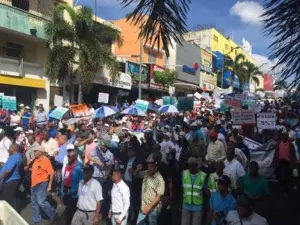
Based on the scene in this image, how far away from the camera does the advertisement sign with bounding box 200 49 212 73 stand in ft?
173

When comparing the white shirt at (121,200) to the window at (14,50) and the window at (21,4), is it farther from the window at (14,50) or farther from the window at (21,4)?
the window at (21,4)

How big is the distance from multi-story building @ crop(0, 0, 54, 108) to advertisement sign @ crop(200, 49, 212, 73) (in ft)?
95.9

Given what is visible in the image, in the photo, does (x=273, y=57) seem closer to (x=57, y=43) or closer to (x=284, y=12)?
(x=284, y=12)

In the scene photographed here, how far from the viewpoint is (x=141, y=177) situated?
320 inches

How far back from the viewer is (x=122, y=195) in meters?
6.48

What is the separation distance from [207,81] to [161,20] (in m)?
54.3

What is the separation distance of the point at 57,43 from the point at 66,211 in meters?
18.0

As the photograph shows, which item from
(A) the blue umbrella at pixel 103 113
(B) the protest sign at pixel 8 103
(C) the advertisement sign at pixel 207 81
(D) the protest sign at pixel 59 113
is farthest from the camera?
(C) the advertisement sign at pixel 207 81

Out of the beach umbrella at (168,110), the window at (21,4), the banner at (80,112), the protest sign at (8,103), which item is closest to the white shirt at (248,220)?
the banner at (80,112)

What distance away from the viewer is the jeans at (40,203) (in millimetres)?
8078

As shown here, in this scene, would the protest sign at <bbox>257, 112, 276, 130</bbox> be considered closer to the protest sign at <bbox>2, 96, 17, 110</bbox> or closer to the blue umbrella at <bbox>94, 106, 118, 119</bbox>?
the blue umbrella at <bbox>94, 106, 118, 119</bbox>

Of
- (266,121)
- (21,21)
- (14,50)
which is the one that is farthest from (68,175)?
(14,50)

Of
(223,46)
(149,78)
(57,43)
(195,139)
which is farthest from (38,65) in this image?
(223,46)

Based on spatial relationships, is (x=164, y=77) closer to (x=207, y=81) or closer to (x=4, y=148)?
(x=207, y=81)
